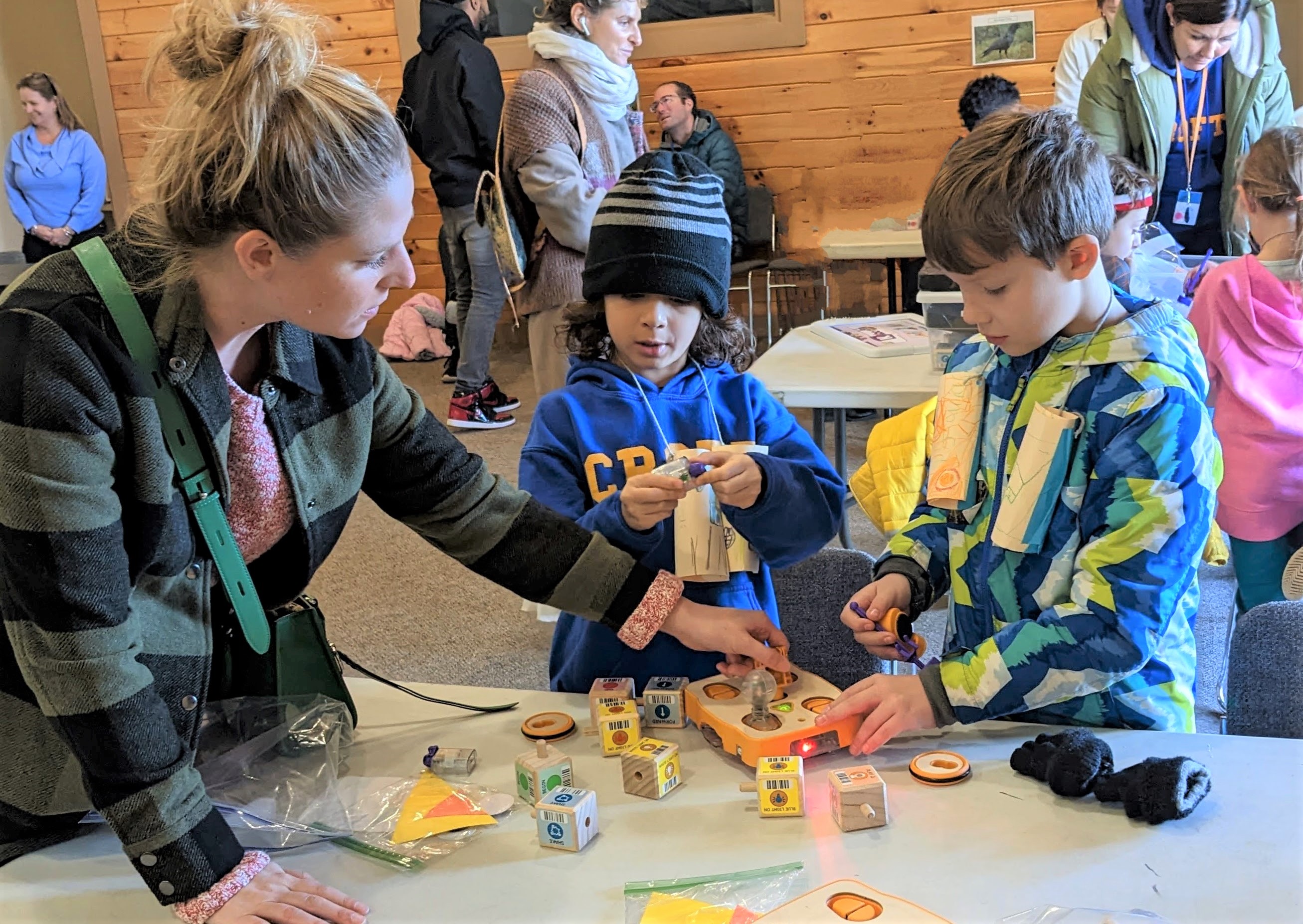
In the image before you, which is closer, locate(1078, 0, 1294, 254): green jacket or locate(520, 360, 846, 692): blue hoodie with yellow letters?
locate(520, 360, 846, 692): blue hoodie with yellow letters

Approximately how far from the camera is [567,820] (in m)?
1.15

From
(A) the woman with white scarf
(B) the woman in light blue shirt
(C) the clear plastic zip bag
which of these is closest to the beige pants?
(A) the woman with white scarf

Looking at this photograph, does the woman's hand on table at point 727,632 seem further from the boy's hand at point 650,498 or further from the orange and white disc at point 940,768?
the orange and white disc at point 940,768

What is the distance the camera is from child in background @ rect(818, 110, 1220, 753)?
1.26m

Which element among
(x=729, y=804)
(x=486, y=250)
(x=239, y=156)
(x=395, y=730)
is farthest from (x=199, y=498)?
(x=486, y=250)

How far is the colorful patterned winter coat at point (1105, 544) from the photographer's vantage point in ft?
4.11

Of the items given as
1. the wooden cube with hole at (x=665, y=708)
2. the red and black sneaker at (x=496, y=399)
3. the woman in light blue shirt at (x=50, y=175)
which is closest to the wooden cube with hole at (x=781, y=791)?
the wooden cube with hole at (x=665, y=708)

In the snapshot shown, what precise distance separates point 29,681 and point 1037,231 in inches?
44.4

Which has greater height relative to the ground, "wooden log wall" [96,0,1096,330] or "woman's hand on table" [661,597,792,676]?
"wooden log wall" [96,0,1096,330]

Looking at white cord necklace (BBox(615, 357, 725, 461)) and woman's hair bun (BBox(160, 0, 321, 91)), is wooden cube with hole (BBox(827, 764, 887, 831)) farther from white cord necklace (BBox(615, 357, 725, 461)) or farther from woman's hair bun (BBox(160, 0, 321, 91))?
woman's hair bun (BBox(160, 0, 321, 91))

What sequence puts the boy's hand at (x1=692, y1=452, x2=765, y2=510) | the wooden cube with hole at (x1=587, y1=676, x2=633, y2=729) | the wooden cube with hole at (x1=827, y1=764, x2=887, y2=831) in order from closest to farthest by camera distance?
the wooden cube with hole at (x1=827, y1=764, x2=887, y2=831) < the wooden cube with hole at (x1=587, y1=676, x2=633, y2=729) < the boy's hand at (x1=692, y1=452, x2=765, y2=510)

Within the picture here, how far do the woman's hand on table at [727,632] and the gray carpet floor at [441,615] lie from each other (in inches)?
56.2

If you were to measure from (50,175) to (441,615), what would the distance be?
4848mm

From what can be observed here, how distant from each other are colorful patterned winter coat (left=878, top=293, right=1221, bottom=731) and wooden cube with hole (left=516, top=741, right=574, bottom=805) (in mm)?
410
